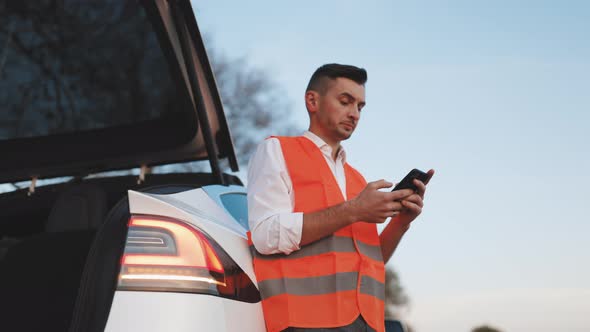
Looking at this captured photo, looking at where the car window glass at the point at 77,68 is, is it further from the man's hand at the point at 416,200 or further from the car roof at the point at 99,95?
the man's hand at the point at 416,200

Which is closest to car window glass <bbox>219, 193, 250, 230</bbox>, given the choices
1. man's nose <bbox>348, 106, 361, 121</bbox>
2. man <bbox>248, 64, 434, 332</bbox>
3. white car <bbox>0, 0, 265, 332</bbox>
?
white car <bbox>0, 0, 265, 332</bbox>

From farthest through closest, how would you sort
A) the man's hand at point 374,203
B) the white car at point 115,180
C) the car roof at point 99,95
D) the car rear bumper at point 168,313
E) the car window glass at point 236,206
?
the car roof at point 99,95, the car window glass at point 236,206, the man's hand at point 374,203, the white car at point 115,180, the car rear bumper at point 168,313

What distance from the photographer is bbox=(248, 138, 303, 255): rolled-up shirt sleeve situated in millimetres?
2479

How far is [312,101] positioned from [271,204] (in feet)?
1.86

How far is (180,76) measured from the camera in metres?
3.80

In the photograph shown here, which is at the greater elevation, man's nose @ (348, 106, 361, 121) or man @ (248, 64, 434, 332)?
man's nose @ (348, 106, 361, 121)

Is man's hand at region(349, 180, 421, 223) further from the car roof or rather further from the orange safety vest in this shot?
the car roof

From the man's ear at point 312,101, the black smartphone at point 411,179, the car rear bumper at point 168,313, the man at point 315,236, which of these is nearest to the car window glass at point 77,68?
the man's ear at point 312,101

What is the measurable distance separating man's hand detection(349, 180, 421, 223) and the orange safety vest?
0.17 metres

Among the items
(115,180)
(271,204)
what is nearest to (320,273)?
(271,204)

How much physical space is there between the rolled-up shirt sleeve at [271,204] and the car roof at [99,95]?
116 cm

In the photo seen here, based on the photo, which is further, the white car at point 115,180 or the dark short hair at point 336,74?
the dark short hair at point 336,74

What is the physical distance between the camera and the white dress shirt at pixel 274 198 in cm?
248

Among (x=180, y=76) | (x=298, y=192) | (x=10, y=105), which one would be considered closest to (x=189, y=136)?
(x=180, y=76)
